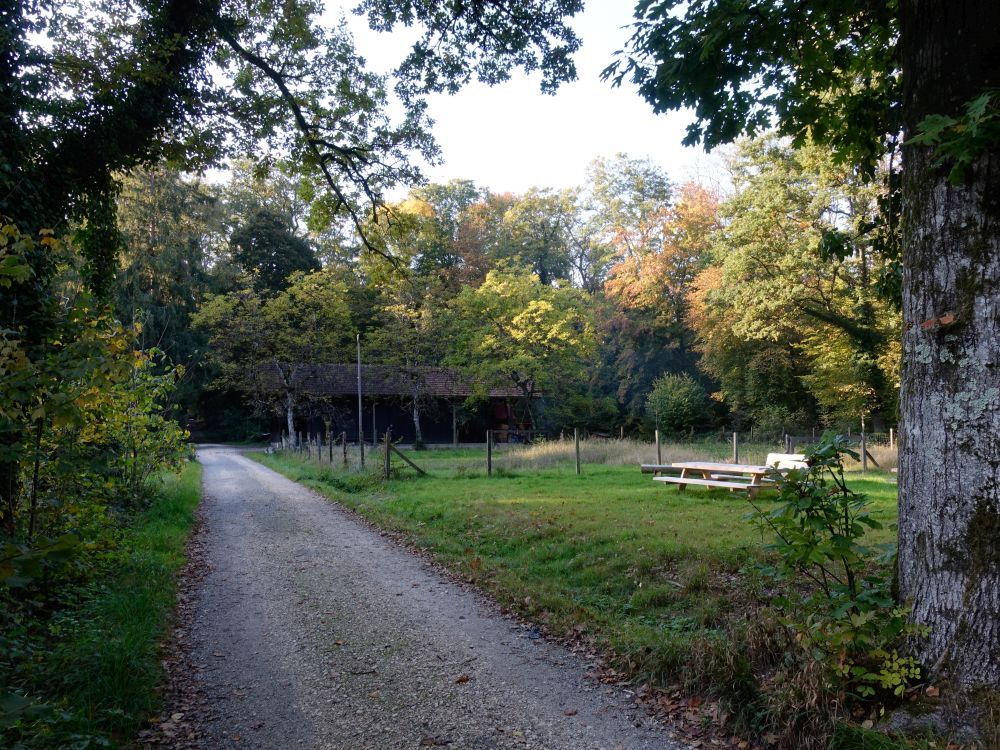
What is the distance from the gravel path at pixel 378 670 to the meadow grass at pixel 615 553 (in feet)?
1.49

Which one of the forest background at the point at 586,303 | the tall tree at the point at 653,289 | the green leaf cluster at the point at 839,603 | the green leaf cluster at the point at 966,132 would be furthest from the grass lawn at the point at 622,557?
the tall tree at the point at 653,289

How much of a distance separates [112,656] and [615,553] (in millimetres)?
5183

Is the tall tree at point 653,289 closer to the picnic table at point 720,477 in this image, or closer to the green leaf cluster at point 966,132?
the picnic table at point 720,477

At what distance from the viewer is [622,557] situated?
24.6 ft

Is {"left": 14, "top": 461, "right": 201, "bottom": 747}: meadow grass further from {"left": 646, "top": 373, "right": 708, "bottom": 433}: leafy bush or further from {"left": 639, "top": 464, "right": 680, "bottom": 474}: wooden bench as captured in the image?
{"left": 646, "top": 373, "right": 708, "bottom": 433}: leafy bush

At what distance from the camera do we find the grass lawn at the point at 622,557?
485cm

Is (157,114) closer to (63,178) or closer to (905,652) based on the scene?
(63,178)

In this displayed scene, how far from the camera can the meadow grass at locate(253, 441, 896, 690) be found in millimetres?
5207

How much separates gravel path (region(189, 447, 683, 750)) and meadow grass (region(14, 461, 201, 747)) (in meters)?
0.40

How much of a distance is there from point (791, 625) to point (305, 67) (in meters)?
10.1

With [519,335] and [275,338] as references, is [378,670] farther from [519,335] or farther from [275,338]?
[275,338]

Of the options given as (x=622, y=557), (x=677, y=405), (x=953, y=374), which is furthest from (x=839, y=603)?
(x=677, y=405)

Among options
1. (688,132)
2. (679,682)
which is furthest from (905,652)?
(688,132)

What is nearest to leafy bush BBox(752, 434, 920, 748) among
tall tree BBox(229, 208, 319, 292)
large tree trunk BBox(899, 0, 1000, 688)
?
large tree trunk BBox(899, 0, 1000, 688)
